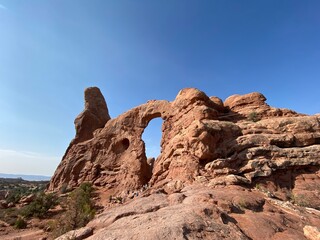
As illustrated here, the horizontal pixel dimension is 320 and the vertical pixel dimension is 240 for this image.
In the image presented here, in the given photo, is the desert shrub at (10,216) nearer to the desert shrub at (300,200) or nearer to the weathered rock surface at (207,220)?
the weathered rock surface at (207,220)

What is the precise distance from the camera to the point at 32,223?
17.9 metres

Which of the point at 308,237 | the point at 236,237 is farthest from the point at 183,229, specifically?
the point at 308,237

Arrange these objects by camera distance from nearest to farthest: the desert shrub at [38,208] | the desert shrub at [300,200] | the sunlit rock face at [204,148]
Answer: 1. the desert shrub at [300,200]
2. the sunlit rock face at [204,148]
3. the desert shrub at [38,208]

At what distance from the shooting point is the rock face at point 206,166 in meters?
7.04

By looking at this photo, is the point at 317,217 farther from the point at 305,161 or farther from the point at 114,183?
the point at 114,183

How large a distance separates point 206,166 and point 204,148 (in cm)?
124

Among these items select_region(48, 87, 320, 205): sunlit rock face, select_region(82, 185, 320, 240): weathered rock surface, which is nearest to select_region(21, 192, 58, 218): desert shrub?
select_region(48, 87, 320, 205): sunlit rock face

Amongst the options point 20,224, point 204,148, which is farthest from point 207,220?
point 20,224

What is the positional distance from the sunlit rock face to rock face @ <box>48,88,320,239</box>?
0.07m

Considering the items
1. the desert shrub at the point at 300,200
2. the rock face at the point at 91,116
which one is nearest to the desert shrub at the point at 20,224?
the rock face at the point at 91,116

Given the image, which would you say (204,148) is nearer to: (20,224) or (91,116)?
(20,224)

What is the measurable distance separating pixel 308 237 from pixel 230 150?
28.8 ft

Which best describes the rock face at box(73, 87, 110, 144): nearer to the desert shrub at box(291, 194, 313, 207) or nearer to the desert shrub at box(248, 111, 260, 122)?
the desert shrub at box(248, 111, 260, 122)

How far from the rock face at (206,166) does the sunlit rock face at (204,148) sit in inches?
2.7
